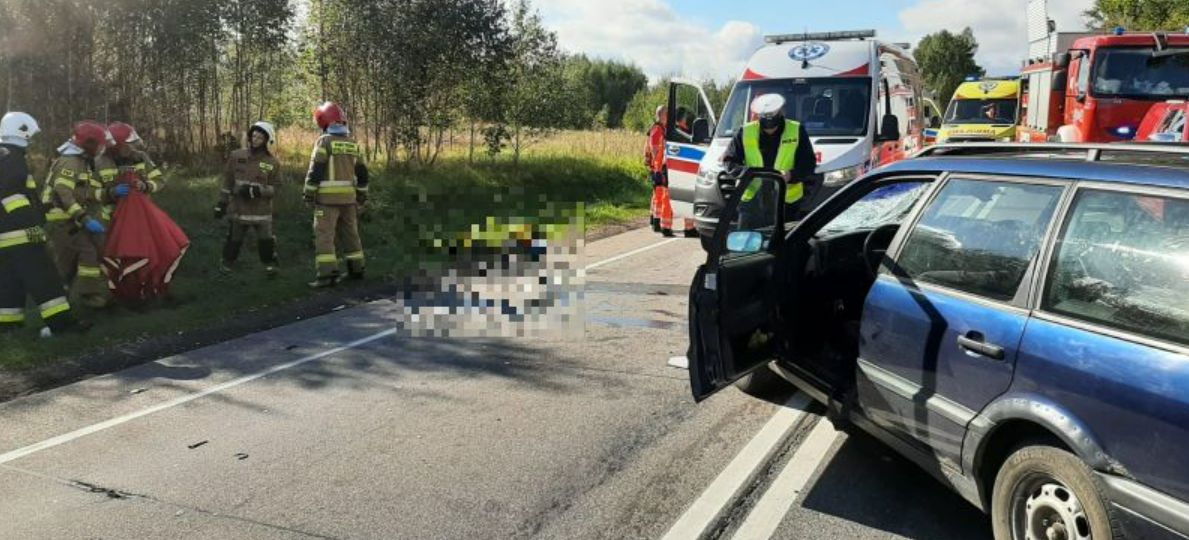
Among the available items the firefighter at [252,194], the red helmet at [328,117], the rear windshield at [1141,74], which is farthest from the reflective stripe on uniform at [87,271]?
the rear windshield at [1141,74]

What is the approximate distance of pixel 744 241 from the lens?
171 inches

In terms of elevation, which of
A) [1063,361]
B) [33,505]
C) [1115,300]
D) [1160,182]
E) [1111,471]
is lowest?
[33,505]

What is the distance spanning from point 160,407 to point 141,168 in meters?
3.74

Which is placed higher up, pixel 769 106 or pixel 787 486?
pixel 769 106

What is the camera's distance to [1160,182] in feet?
8.91

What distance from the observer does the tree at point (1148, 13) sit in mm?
25016

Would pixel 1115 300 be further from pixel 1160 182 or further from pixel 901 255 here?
pixel 901 255

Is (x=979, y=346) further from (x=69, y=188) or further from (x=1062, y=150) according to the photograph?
(x=69, y=188)

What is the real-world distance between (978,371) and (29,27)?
12691mm

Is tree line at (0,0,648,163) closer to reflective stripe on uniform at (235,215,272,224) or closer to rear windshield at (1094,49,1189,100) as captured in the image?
reflective stripe on uniform at (235,215,272,224)

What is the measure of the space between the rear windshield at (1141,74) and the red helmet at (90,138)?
39.5ft

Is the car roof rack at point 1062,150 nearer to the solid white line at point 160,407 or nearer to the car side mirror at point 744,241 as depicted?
the car side mirror at point 744,241

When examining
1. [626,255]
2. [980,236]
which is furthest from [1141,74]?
[980,236]

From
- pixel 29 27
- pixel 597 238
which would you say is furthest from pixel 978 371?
pixel 29 27
